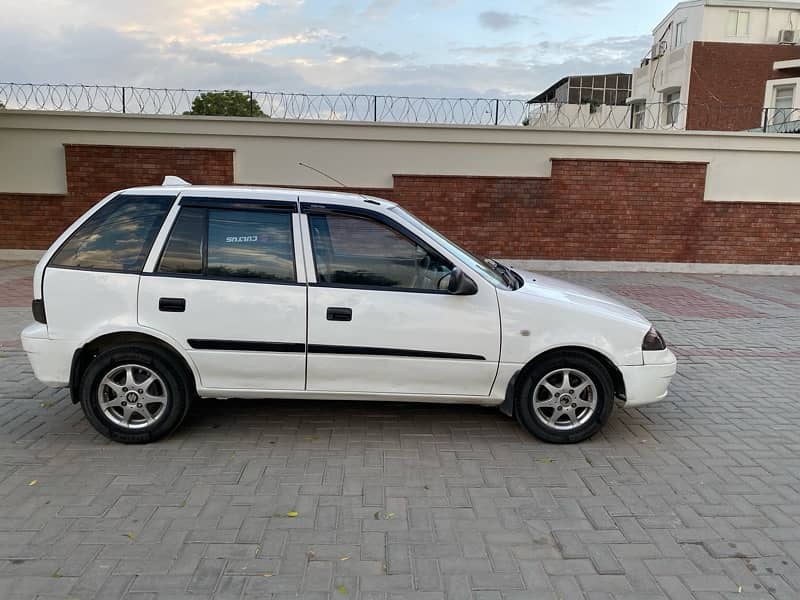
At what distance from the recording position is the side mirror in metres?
4.00

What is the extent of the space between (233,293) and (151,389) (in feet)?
2.95

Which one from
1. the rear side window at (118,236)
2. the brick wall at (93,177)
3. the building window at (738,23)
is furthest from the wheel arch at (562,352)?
the building window at (738,23)

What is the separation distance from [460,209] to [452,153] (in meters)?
1.24

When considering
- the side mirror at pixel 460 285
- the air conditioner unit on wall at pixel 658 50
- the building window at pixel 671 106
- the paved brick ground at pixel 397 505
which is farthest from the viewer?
the air conditioner unit on wall at pixel 658 50

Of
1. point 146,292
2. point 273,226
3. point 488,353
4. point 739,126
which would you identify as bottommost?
point 488,353

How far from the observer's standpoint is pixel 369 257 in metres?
4.16

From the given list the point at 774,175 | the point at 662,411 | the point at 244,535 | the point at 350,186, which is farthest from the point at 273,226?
the point at 774,175

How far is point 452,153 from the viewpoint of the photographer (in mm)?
12992

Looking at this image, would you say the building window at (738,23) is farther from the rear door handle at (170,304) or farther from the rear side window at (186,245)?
the rear door handle at (170,304)

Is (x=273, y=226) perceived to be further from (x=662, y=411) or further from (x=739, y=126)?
(x=739, y=126)

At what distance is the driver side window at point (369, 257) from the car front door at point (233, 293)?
0.19m

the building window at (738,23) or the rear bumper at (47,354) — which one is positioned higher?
the building window at (738,23)

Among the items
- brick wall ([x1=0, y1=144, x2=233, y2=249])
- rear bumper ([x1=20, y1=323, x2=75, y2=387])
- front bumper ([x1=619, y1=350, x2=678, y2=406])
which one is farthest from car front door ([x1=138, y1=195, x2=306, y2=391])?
brick wall ([x1=0, y1=144, x2=233, y2=249])

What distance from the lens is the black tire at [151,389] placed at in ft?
13.3
